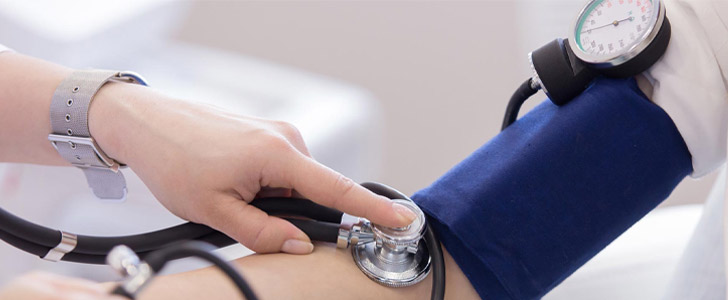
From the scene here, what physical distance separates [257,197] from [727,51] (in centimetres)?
51

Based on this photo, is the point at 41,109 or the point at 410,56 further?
the point at 410,56

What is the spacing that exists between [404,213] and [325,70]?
4.82 feet

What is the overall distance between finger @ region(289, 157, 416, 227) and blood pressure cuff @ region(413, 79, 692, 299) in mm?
69

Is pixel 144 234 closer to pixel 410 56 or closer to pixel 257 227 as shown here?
pixel 257 227

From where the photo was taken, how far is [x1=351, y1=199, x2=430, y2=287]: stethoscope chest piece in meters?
0.70

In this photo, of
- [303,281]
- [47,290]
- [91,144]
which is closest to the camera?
[47,290]

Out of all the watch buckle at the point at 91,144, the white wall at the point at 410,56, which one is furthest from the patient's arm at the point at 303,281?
the white wall at the point at 410,56

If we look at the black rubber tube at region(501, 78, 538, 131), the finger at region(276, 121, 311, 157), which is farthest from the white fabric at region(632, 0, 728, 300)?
the finger at region(276, 121, 311, 157)

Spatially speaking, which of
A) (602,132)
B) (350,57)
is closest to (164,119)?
(602,132)

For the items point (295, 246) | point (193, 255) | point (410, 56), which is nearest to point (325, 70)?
point (410, 56)

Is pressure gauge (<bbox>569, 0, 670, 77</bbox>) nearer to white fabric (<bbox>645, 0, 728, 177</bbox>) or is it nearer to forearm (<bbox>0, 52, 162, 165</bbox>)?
white fabric (<bbox>645, 0, 728, 177</bbox>)

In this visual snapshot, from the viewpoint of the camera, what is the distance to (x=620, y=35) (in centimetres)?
74

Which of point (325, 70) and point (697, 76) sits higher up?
point (697, 76)

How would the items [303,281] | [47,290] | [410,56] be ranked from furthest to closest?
1. [410,56]
2. [303,281]
3. [47,290]
